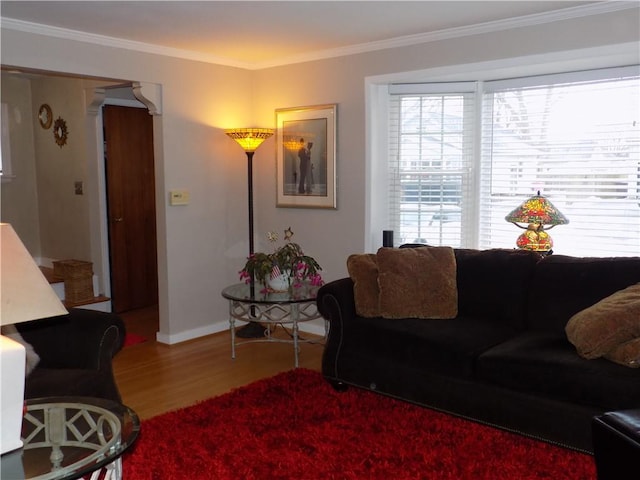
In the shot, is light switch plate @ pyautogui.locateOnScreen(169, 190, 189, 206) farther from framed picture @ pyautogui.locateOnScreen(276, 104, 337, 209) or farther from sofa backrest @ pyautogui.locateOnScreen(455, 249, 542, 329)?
sofa backrest @ pyautogui.locateOnScreen(455, 249, 542, 329)

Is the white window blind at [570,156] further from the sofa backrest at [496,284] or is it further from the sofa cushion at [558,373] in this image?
the sofa cushion at [558,373]

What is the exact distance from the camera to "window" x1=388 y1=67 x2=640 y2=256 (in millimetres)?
3977

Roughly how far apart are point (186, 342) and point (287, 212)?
1.33m

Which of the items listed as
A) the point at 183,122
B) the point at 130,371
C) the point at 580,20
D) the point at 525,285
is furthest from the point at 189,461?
the point at 580,20

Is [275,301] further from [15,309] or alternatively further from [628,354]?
[15,309]

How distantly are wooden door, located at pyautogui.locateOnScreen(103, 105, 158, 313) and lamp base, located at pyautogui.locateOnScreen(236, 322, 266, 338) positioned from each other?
1518 millimetres

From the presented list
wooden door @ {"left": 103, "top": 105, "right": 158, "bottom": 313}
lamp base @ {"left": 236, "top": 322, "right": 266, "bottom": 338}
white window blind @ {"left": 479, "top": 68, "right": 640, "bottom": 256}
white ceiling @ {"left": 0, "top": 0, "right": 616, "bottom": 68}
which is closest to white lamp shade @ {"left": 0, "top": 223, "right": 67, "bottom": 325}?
white ceiling @ {"left": 0, "top": 0, "right": 616, "bottom": 68}

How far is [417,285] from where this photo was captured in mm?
3635

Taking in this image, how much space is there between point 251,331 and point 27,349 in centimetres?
231

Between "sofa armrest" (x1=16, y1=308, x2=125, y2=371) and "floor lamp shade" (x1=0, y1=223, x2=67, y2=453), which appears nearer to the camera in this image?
"floor lamp shade" (x1=0, y1=223, x2=67, y2=453)

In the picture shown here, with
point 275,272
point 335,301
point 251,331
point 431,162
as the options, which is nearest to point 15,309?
point 335,301

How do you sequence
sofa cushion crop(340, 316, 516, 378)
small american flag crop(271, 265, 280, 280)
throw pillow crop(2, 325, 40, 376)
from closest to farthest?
throw pillow crop(2, 325, 40, 376) → sofa cushion crop(340, 316, 516, 378) → small american flag crop(271, 265, 280, 280)

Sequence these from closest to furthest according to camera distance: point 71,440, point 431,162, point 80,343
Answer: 1. point 71,440
2. point 80,343
3. point 431,162

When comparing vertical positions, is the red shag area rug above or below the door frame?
below
